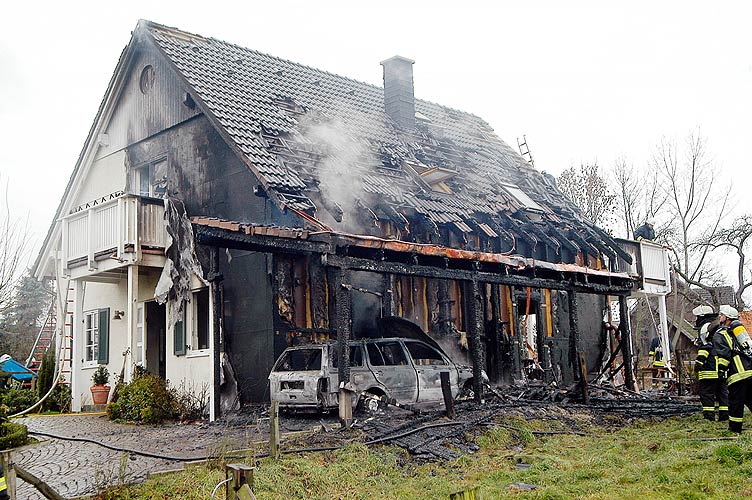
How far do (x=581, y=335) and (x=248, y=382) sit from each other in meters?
10.9

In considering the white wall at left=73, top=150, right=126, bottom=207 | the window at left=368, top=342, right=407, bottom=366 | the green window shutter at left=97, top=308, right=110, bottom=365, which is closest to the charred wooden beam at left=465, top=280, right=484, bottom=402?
the window at left=368, top=342, right=407, bottom=366

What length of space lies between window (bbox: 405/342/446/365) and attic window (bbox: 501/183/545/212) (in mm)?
7599

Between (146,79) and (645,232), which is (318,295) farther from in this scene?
(645,232)

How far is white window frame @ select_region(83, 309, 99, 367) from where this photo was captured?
780 inches

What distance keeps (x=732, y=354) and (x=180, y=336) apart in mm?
11016

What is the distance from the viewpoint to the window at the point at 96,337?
19438 millimetres

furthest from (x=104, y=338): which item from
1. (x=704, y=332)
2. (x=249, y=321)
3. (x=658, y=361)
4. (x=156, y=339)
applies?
(x=658, y=361)

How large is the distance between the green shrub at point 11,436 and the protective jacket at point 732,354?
10.0 m

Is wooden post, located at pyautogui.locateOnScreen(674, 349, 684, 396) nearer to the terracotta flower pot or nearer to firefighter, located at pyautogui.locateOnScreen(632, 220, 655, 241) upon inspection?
firefighter, located at pyautogui.locateOnScreen(632, 220, 655, 241)

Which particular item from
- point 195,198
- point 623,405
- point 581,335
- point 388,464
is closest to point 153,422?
point 195,198

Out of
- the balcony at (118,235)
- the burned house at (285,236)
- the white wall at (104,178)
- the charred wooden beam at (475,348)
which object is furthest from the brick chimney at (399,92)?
the charred wooden beam at (475,348)

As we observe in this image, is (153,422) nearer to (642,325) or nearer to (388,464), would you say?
(388,464)

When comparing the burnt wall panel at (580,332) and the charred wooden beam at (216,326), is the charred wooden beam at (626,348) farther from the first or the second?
the charred wooden beam at (216,326)

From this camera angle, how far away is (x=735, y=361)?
11453mm
